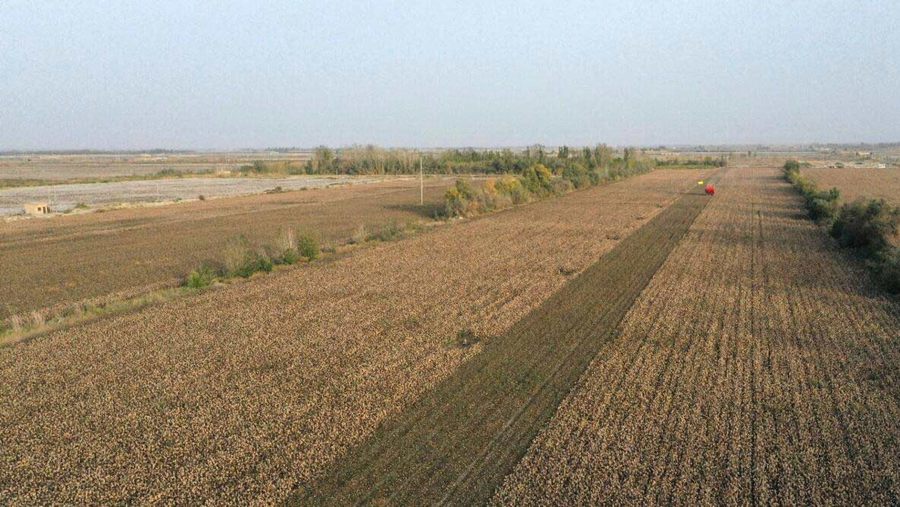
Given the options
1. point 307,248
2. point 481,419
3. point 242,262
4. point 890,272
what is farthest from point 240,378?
point 890,272

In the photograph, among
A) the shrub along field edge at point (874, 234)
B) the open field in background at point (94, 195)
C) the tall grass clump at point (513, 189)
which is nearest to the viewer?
the shrub along field edge at point (874, 234)

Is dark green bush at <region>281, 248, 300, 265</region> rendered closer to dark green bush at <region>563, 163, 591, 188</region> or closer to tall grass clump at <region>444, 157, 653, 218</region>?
tall grass clump at <region>444, 157, 653, 218</region>

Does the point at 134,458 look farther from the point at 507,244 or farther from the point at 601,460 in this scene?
the point at 507,244

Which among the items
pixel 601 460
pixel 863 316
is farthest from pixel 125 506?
pixel 863 316

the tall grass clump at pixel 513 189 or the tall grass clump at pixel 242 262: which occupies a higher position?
the tall grass clump at pixel 513 189

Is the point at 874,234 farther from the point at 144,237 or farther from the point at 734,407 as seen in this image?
the point at 144,237

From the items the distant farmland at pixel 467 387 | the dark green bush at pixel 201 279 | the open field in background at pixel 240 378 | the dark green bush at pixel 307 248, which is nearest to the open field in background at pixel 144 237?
the distant farmland at pixel 467 387

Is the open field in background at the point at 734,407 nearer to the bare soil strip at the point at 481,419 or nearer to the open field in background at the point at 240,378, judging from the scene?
the bare soil strip at the point at 481,419
